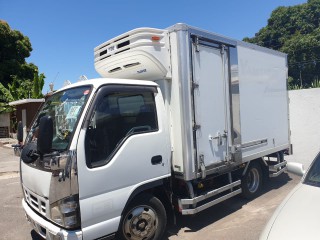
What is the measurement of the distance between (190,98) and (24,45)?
25664 mm

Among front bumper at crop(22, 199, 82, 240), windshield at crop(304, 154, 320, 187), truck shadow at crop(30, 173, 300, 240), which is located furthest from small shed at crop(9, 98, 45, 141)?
windshield at crop(304, 154, 320, 187)

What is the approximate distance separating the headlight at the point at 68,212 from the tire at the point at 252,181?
143 inches

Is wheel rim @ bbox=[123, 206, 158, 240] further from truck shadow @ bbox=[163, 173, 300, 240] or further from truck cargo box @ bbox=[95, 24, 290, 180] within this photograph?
truck cargo box @ bbox=[95, 24, 290, 180]

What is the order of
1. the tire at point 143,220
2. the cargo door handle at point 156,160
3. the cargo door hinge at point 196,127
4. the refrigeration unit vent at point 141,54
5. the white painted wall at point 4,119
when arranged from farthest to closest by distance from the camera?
1. the white painted wall at point 4,119
2. the cargo door hinge at point 196,127
3. the refrigeration unit vent at point 141,54
4. the cargo door handle at point 156,160
5. the tire at point 143,220

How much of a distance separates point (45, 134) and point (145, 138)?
4.34 ft

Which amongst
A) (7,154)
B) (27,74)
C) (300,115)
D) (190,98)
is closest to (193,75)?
(190,98)

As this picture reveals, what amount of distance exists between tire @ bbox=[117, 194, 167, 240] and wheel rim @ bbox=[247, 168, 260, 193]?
275cm

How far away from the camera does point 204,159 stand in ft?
14.8

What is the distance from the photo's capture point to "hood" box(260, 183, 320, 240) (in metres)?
2.33

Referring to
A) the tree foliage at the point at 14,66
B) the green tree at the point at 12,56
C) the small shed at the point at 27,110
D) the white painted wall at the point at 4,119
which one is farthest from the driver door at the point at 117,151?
the green tree at the point at 12,56

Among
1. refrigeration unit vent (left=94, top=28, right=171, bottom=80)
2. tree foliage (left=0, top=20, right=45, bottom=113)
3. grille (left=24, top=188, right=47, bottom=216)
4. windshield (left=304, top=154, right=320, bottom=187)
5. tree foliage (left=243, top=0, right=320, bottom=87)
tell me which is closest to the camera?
windshield (left=304, top=154, right=320, bottom=187)

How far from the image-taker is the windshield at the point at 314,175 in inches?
125

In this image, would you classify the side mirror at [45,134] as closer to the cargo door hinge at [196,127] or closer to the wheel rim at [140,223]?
the wheel rim at [140,223]

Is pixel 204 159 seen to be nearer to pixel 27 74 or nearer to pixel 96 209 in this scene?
pixel 96 209
